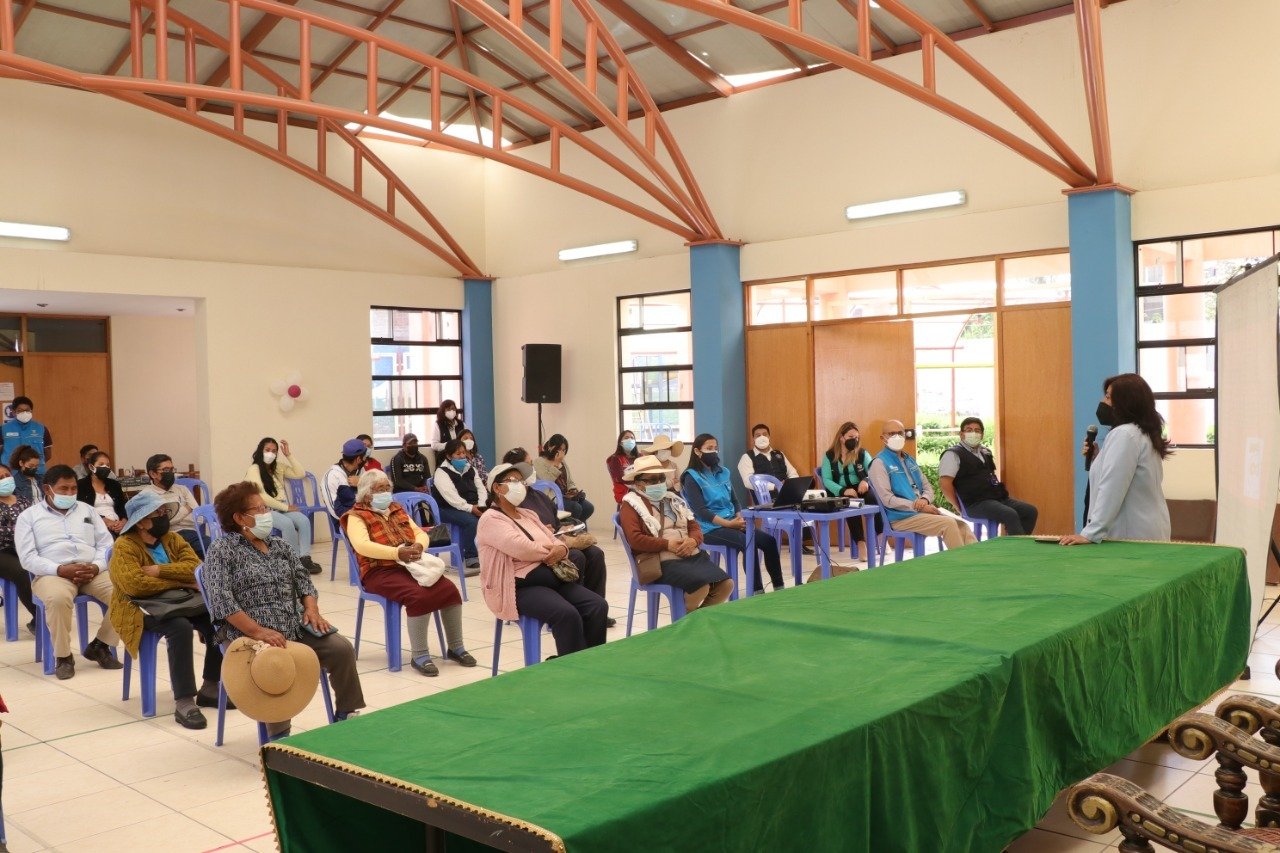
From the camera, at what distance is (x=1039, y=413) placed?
29.5 feet

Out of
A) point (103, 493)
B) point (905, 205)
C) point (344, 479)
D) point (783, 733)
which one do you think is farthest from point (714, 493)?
point (783, 733)

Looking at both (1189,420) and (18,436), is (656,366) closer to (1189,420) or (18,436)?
(1189,420)

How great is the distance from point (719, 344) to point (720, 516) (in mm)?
3694

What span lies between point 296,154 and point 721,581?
7.76 meters

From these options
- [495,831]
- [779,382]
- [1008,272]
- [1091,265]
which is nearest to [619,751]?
[495,831]

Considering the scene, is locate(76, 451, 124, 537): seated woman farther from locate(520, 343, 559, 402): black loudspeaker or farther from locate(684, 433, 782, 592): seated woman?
locate(520, 343, 559, 402): black loudspeaker

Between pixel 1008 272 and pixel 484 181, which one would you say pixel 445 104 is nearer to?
pixel 484 181

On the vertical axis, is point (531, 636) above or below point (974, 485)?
below

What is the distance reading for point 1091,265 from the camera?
827cm

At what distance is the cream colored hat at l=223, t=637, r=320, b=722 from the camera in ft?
13.9

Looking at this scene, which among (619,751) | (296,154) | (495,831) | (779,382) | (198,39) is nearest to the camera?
(495,831)

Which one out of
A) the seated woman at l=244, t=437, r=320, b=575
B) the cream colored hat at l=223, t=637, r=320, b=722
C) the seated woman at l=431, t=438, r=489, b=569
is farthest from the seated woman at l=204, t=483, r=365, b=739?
the seated woman at l=244, t=437, r=320, b=575

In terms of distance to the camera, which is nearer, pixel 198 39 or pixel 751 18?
pixel 751 18

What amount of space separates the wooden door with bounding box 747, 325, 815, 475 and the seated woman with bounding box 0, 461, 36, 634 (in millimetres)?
6270
